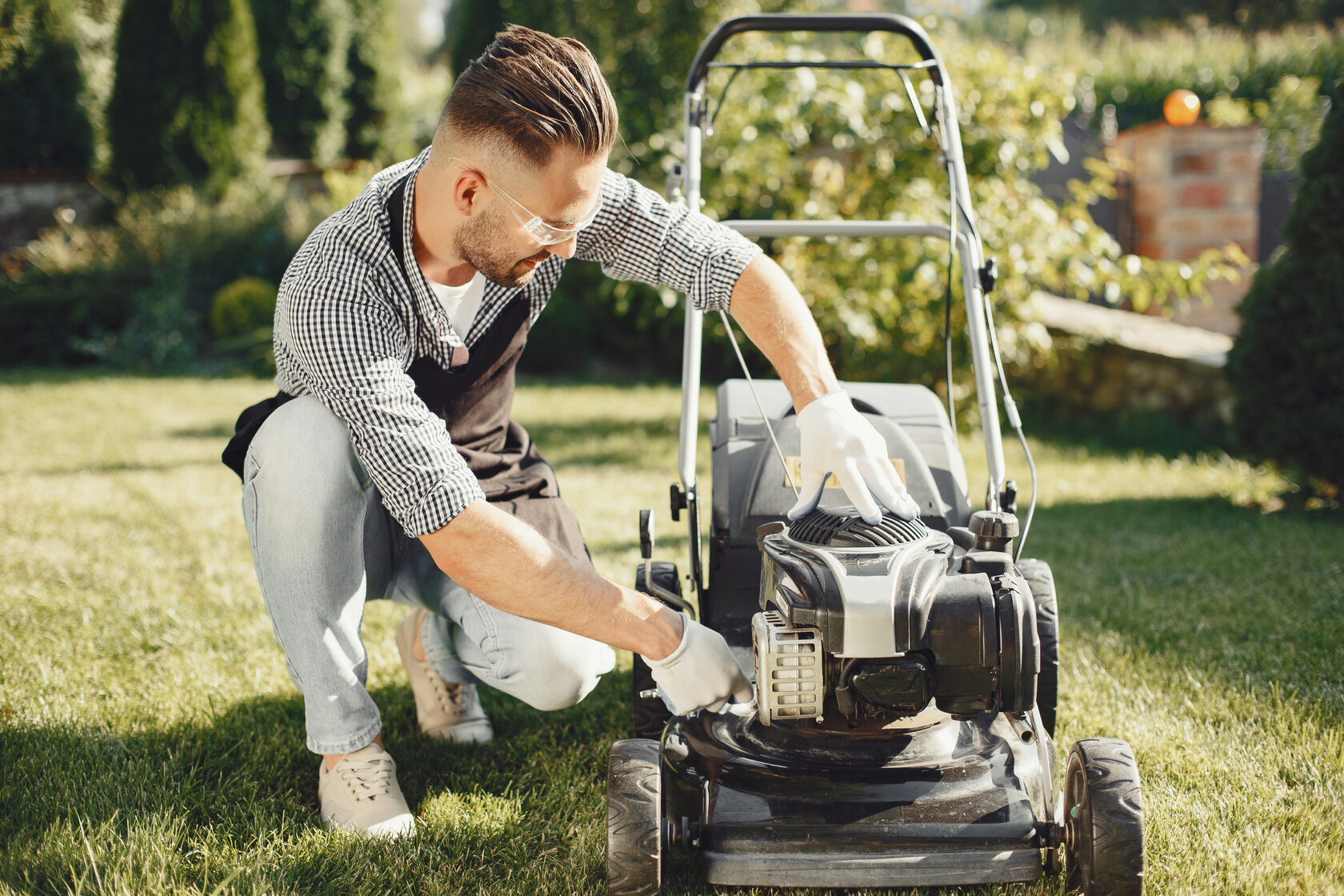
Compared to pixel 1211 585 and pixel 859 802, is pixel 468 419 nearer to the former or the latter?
pixel 859 802

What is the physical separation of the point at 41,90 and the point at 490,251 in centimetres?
1020

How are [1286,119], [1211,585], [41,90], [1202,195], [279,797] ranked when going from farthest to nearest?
1. [41,90]
2. [1286,119]
3. [1202,195]
4. [1211,585]
5. [279,797]

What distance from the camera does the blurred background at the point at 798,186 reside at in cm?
469

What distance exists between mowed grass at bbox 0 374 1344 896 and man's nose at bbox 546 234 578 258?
989 mm

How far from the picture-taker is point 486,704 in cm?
243

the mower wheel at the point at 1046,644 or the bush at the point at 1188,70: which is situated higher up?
the bush at the point at 1188,70

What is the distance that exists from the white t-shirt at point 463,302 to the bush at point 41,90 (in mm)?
9857

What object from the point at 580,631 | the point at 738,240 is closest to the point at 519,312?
the point at 738,240

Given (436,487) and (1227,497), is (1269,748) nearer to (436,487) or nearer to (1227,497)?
(436,487)

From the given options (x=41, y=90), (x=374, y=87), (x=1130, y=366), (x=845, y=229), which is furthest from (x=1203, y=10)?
(x=845, y=229)

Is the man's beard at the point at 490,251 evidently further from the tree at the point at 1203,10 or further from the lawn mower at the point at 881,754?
the tree at the point at 1203,10

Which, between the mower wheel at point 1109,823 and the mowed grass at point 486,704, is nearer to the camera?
the mower wheel at point 1109,823

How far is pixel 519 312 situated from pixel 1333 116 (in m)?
3.41

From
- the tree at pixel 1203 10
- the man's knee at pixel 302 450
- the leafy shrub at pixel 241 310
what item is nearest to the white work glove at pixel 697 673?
the man's knee at pixel 302 450
